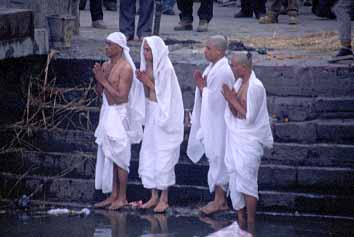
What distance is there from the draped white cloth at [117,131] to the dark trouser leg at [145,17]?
341cm

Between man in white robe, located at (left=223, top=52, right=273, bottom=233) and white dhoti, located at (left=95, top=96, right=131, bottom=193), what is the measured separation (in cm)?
129

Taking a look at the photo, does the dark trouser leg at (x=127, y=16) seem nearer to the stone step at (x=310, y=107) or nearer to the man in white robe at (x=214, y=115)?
the stone step at (x=310, y=107)

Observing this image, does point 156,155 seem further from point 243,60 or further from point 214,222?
point 243,60

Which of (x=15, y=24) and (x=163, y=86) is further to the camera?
(x=15, y=24)

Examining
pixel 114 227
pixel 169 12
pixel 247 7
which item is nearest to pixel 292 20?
pixel 247 7

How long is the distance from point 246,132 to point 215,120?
0.69 m

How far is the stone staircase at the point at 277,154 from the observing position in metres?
10.8

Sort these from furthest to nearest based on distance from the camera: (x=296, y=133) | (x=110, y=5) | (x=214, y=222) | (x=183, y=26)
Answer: (x=110, y=5), (x=183, y=26), (x=296, y=133), (x=214, y=222)

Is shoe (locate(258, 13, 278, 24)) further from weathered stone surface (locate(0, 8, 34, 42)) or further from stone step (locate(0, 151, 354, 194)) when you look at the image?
stone step (locate(0, 151, 354, 194))

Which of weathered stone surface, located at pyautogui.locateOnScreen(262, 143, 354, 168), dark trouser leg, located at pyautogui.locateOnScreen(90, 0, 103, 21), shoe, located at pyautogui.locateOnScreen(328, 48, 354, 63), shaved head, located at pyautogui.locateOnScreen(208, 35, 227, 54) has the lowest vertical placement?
weathered stone surface, located at pyautogui.locateOnScreen(262, 143, 354, 168)

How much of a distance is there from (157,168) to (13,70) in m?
2.83

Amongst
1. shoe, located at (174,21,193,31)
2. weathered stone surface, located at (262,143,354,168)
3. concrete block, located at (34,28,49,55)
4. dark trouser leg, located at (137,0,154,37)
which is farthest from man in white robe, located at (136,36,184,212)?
shoe, located at (174,21,193,31)

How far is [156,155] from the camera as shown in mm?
10898

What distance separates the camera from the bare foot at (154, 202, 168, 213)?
35.0 ft
